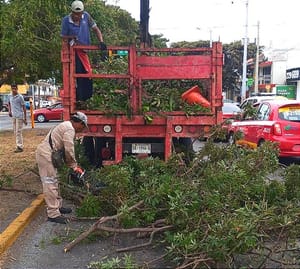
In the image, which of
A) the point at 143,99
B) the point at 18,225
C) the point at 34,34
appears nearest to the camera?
the point at 18,225

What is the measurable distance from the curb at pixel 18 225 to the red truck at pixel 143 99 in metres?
1.35

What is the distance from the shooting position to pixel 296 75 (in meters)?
49.2

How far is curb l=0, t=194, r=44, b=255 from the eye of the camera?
17.9 feet

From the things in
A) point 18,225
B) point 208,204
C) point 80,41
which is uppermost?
point 80,41

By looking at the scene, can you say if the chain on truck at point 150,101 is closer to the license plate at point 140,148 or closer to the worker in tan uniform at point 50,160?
the license plate at point 140,148

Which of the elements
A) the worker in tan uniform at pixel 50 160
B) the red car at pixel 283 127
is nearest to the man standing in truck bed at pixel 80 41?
the worker in tan uniform at pixel 50 160

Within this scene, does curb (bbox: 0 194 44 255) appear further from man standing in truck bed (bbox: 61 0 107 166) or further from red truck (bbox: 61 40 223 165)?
man standing in truck bed (bbox: 61 0 107 166)

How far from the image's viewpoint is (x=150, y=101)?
25.9ft

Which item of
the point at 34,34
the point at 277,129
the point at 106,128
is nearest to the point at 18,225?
the point at 106,128

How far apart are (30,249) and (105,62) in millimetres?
4369

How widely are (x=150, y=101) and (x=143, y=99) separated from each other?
128 mm

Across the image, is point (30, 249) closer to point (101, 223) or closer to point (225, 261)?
point (101, 223)

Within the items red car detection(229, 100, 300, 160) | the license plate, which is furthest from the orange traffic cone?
red car detection(229, 100, 300, 160)

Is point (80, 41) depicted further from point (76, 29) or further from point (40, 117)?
point (40, 117)
